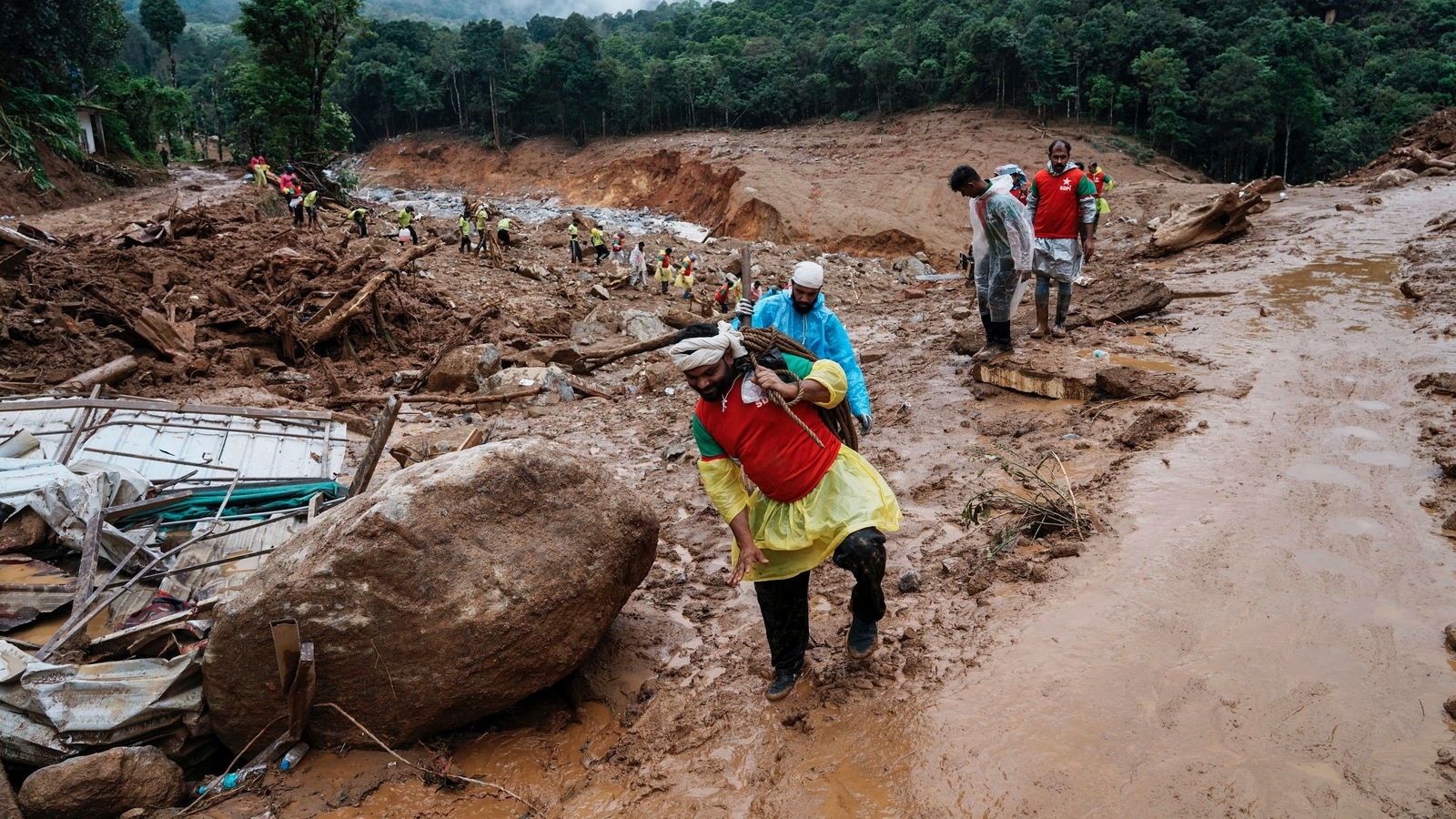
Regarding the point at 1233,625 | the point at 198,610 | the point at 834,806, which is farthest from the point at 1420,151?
the point at 198,610

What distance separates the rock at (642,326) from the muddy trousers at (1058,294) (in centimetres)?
662

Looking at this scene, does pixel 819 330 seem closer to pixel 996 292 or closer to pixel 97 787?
pixel 996 292

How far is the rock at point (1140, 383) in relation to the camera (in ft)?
16.2

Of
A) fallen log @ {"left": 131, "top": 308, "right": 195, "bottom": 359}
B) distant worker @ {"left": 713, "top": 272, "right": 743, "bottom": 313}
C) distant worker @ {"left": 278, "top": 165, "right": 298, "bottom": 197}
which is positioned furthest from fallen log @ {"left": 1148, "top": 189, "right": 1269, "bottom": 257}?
distant worker @ {"left": 278, "top": 165, "right": 298, "bottom": 197}

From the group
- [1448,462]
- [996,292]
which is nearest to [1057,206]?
[996,292]

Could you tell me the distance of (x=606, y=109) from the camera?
43.0 meters

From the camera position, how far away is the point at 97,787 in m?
2.78

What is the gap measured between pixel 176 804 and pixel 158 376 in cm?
640

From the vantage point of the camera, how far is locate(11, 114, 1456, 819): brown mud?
2.25 m

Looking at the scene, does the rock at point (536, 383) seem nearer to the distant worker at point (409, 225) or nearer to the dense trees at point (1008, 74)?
the distant worker at point (409, 225)

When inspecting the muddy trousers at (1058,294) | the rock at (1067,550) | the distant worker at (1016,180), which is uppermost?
the distant worker at (1016,180)

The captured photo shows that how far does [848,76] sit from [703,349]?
130ft

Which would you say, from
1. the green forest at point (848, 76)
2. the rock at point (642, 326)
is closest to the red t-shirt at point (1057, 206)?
the rock at point (642, 326)

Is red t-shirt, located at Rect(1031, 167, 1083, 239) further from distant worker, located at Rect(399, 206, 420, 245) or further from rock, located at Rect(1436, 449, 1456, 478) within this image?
distant worker, located at Rect(399, 206, 420, 245)
